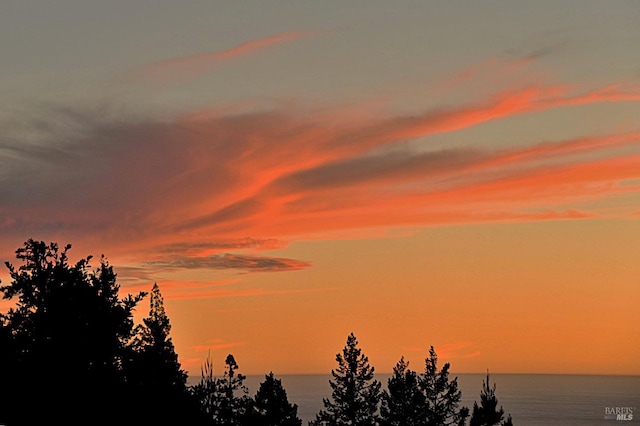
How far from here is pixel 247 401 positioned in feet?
235

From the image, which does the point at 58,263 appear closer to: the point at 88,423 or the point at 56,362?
the point at 56,362

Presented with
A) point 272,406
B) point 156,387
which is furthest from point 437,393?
point 156,387

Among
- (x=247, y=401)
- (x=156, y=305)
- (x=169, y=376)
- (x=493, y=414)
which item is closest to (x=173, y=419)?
(x=169, y=376)

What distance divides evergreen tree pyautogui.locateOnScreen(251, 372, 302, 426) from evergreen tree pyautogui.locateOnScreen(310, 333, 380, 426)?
45.6ft

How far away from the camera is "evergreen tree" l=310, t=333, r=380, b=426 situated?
281 feet

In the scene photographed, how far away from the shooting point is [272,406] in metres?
71.0

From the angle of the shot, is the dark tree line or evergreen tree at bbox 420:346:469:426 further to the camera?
evergreen tree at bbox 420:346:469:426

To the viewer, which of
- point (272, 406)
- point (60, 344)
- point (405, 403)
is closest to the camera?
point (60, 344)

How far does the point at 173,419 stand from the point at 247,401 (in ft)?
72.8

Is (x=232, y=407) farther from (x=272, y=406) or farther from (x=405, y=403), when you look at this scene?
(x=405, y=403)

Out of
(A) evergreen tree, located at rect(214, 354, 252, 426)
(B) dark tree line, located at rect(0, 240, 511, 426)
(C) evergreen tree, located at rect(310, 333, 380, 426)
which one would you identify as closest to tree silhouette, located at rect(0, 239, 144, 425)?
(B) dark tree line, located at rect(0, 240, 511, 426)

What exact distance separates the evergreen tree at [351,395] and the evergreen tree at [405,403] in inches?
64.9

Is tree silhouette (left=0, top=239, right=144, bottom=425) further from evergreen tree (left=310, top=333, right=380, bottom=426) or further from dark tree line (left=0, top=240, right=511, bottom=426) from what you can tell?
evergreen tree (left=310, top=333, right=380, bottom=426)

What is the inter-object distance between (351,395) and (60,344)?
4804 centimetres
